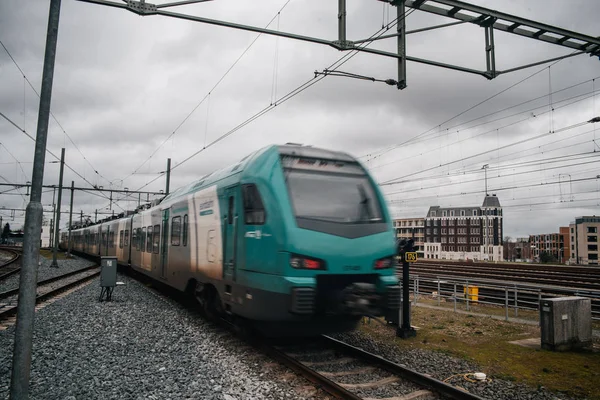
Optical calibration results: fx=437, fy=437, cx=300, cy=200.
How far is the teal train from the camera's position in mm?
6516

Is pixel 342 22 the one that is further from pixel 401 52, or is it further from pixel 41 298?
pixel 41 298

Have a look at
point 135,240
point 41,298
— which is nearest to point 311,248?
point 41,298

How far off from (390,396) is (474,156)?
20.9 meters

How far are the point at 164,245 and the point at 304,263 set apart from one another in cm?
811

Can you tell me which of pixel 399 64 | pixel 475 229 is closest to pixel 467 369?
pixel 399 64

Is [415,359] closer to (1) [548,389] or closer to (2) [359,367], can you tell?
(2) [359,367]

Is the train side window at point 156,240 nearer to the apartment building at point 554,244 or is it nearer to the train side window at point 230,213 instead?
the train side window at point 230,213

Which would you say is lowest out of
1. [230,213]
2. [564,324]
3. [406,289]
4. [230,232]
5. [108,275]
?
[564,324]

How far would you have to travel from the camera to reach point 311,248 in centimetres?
655

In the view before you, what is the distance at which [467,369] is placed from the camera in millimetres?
6871

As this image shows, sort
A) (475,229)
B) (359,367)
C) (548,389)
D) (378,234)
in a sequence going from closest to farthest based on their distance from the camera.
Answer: (548,389) → (359,367) → (378,234) → (475,229)

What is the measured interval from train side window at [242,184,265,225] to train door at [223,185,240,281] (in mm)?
369

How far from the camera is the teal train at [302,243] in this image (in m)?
6.52

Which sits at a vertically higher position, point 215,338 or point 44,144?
point 44,144
